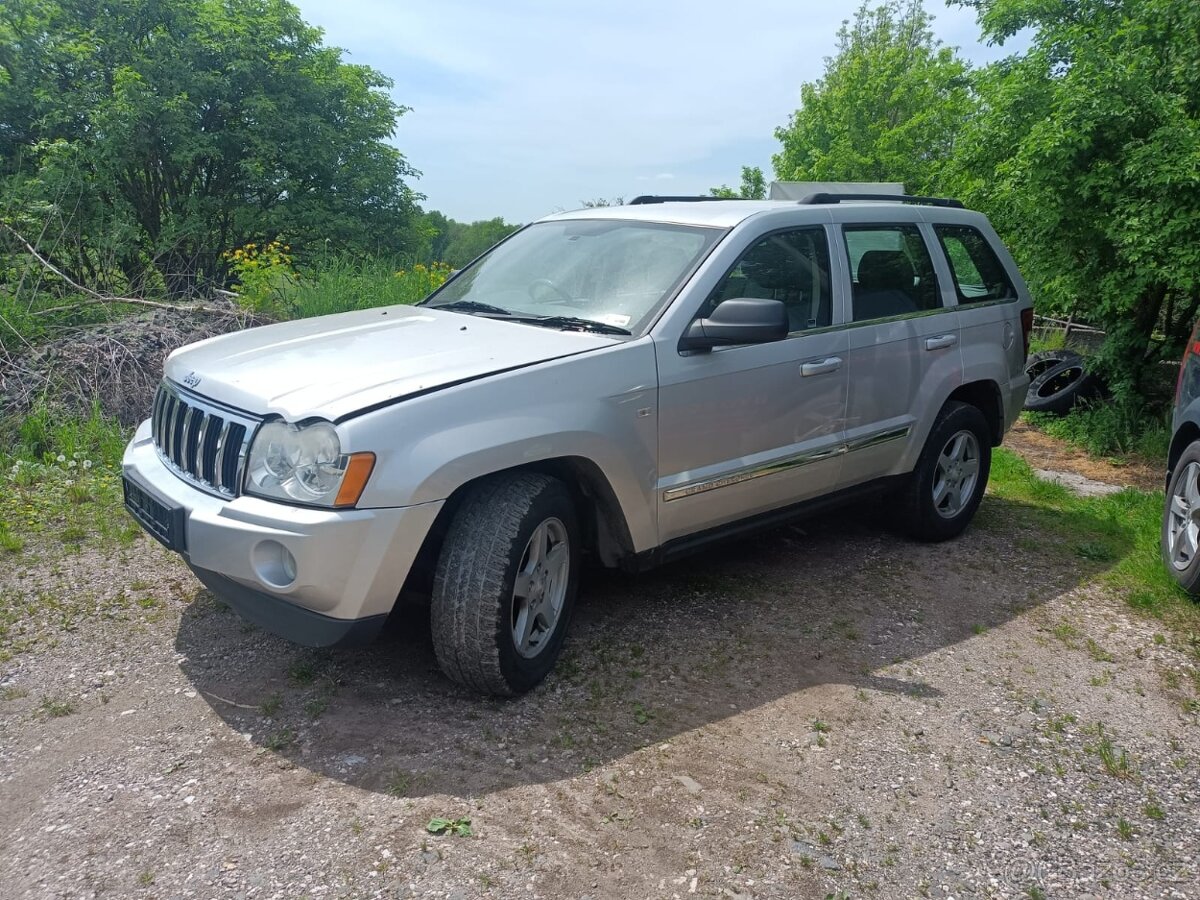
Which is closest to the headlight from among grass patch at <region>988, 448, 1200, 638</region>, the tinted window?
the tinted window

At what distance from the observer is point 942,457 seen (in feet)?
17.4

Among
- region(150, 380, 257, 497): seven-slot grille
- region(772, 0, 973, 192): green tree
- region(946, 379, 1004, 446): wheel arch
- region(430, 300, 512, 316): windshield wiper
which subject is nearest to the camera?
region(150, 380, 257, 497): seven-slot grille

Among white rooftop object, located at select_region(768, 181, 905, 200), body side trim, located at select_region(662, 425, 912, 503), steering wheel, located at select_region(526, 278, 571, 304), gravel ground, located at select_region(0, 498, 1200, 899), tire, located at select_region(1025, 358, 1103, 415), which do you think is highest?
white rooftop object, located at select_region(768, 181, 905, 200)

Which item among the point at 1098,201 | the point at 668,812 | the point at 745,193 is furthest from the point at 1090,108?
the point at 745,193

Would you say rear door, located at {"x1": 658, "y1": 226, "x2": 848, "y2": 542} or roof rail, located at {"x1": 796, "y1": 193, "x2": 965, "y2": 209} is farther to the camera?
roof rail, located at {"x1": 796, "y1": 193, "x2": 965, "y2": 209}

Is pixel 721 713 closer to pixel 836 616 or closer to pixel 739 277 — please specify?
pixel 836 616

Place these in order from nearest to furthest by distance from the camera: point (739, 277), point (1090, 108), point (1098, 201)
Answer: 1. point (739, 277)
2. point (1090, 108)
3. point (1098, 201)

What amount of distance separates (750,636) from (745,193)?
28036 mm

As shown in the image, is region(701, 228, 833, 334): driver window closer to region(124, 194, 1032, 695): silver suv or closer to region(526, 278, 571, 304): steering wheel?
region(124, 194, 1032, 695): silver suv

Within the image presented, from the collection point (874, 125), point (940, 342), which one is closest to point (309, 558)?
point (940, 342)

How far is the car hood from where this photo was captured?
3092 mm

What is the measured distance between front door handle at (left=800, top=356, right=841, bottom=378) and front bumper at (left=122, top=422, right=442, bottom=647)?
1973 millimetres

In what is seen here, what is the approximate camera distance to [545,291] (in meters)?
4.25

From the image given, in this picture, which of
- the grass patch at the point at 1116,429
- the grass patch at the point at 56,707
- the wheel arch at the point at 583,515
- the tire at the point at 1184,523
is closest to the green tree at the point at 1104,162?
the grass patch at the point at 1116,429
